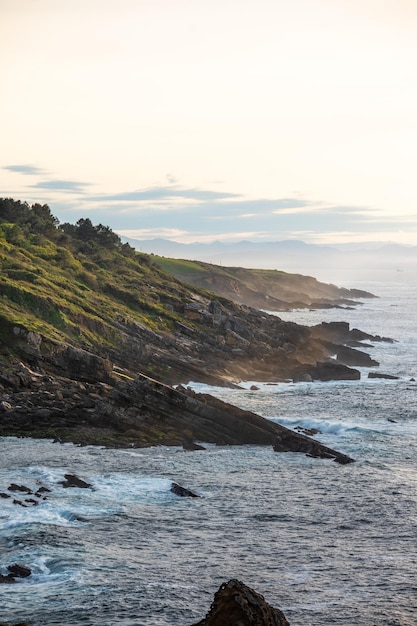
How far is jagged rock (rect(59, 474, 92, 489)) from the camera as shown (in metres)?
43.3

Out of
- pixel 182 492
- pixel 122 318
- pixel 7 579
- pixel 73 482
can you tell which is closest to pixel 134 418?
pixel 73 482

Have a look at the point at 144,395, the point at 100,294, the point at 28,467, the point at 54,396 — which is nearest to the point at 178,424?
the point at 144,395

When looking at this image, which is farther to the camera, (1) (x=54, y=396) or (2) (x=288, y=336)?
(2) (x=288, y=336)

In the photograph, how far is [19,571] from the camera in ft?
103

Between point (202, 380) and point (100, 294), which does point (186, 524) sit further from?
point (100, 294)

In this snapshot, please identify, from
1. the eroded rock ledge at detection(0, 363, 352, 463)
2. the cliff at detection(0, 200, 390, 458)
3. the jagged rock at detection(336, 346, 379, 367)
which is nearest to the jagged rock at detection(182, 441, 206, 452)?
the eroded rock ledge at detection(0, 363, 352, 463)

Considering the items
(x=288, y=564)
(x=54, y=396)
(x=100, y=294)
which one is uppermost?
(x=100, y=294)

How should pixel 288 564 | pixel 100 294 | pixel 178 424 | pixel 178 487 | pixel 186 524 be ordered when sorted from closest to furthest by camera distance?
pixel 288 564 < pixel 186 524 < pixel 178 487 < pixel 178 424 < pixel 100 294

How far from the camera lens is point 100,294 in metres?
100

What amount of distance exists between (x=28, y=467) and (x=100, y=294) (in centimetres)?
5541

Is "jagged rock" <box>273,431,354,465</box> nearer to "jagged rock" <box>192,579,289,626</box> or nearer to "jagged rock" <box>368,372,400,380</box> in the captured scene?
"jagged rock" <box>192,579,289,626</box>

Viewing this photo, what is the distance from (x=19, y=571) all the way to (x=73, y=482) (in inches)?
481

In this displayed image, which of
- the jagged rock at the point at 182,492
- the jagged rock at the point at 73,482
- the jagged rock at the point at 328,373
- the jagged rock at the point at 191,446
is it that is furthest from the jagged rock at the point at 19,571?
the jagged rock at the point at 328,373

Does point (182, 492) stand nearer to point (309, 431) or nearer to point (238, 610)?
point (309, 431)
